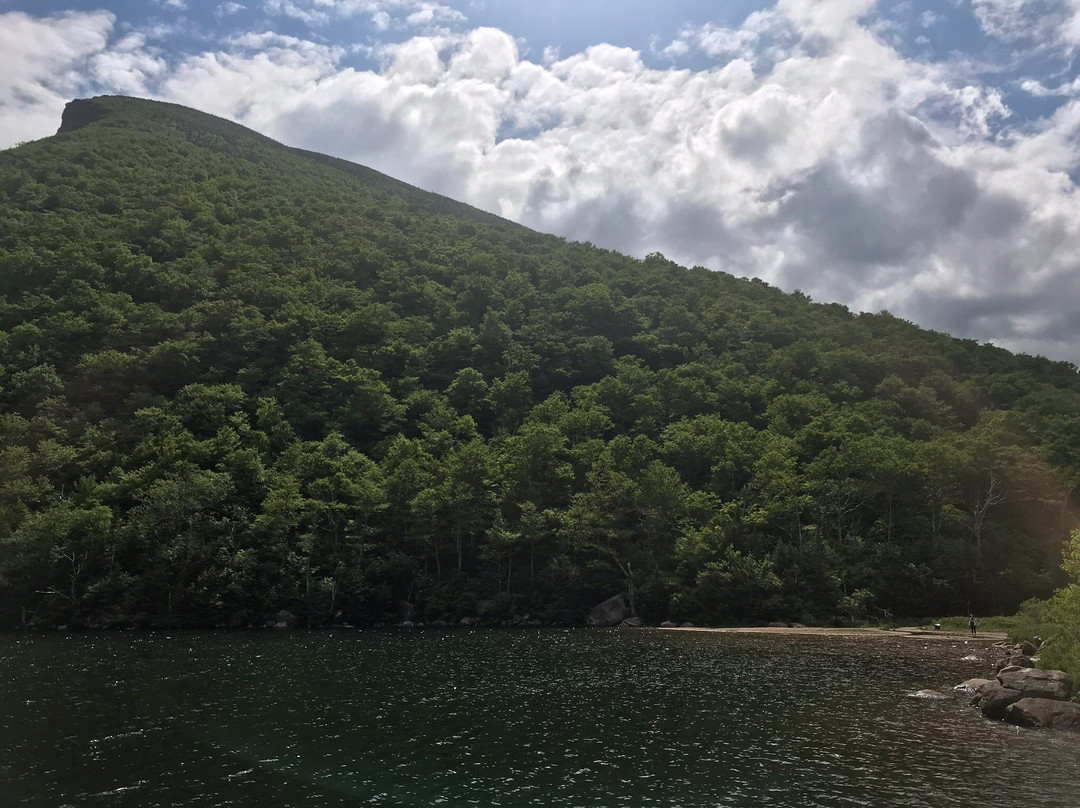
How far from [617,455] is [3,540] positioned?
66556 millimetres

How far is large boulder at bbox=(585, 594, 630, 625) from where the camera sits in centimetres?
7650

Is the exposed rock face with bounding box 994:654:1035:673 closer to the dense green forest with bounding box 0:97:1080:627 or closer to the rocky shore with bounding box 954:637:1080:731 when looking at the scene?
the rocky shore with bounding box 954:637:1080:731

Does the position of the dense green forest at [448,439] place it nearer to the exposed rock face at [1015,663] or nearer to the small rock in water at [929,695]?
the exposed rock face at [1015,663]

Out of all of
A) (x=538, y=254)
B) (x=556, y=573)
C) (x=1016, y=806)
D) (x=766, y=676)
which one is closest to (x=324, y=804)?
(x=1016, y=806)

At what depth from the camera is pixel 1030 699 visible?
30656 millimetres

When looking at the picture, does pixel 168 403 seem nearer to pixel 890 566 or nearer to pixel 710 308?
pixel 890 566

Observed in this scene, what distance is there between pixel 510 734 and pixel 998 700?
21.7 m

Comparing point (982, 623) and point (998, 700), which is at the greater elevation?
point (998, 700)

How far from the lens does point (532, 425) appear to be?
94062mm

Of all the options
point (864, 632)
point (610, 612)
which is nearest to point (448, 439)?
point (610, 612)

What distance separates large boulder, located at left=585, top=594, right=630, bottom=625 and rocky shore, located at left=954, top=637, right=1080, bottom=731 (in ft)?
142

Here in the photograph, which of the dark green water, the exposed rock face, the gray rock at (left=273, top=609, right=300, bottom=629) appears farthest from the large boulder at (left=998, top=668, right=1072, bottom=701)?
the gray rock at (left=273, top=609, right=300, bottom=629)

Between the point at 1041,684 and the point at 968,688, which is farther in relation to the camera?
the point at 968,688

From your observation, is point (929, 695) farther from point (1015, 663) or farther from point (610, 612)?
point (610, 612)
